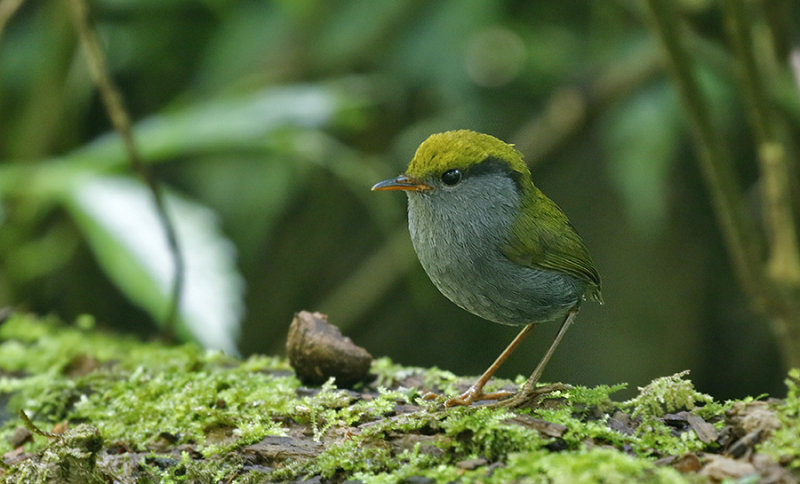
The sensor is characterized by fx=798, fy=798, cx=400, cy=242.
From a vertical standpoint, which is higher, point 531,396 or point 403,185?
point 403,185

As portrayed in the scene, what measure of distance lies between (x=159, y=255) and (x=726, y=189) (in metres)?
2.62

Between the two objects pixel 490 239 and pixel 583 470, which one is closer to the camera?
pixel 583 470

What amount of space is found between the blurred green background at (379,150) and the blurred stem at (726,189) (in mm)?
1187

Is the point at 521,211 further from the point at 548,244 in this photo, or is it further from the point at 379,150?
the point at 379,150

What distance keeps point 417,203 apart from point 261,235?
12.4 ft

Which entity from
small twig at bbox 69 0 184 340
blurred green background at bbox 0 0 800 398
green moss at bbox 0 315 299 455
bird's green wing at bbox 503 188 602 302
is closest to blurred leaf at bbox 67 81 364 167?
blurred green background at bbox 0 0 800 398

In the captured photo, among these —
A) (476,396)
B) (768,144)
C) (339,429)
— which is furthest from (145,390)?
(768,144)

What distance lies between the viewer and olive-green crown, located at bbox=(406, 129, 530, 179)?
252cm

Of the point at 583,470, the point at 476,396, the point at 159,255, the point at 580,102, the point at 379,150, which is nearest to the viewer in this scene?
the point at 583,470

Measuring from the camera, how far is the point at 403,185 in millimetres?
2516

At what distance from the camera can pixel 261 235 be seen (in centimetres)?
620

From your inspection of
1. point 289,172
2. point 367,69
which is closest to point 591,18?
point 367,69

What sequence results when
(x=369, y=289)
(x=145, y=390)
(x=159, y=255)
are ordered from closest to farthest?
(x=145, y=390) → (x=159, y=255) → (x=369, y=289)

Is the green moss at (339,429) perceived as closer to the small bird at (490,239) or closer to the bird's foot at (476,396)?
the bird's foot at (476,396)
